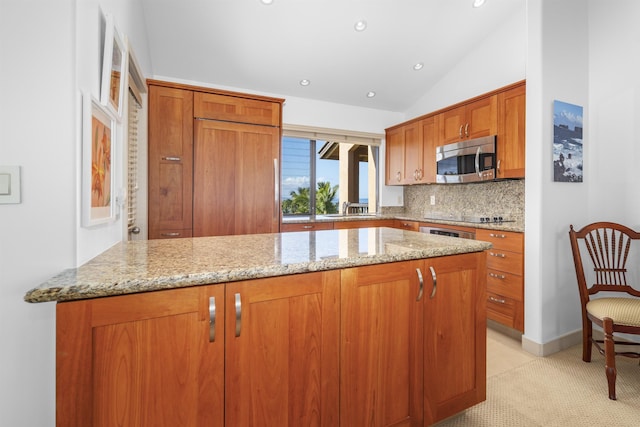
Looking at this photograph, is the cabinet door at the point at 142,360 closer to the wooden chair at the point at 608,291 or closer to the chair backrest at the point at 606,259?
the wooden chair at the point at 608,291

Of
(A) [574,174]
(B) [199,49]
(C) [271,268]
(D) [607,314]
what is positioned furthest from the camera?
(B) [199,49]

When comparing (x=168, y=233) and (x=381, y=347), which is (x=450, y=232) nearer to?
(x=381, y=347)

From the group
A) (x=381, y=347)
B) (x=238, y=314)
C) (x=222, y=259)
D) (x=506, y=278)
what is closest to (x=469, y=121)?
(x=506, y=278)

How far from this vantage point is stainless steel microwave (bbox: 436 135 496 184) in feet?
10.4

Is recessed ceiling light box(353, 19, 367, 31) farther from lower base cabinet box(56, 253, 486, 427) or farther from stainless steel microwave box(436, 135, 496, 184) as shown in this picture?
lower base cabinet box(56, 253, 486, 427)

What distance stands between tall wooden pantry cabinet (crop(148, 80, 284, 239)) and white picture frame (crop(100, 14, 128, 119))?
49.9 inches

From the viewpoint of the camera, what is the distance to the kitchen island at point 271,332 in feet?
3.01

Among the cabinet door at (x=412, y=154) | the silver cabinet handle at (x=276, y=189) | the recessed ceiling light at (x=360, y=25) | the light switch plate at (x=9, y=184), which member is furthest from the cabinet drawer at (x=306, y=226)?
the light switch plate at (x=9, y=184)

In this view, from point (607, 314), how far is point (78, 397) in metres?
2.78

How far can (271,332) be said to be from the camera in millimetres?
1137

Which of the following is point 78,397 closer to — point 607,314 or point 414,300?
point 414,300

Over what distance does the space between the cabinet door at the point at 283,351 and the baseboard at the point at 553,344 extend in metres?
2.06

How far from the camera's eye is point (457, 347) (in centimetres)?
158

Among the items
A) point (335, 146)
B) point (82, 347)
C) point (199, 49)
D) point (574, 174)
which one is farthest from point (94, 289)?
point (335, 146)
